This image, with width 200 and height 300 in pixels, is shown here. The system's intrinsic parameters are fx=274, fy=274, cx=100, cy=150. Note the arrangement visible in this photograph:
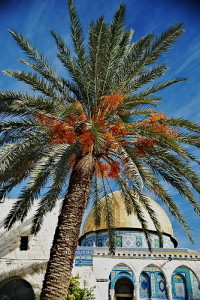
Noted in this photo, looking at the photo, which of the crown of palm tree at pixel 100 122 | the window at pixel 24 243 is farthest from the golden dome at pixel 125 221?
the crown of palm tree at pixel 100 122

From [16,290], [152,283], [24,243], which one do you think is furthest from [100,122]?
[152,283]

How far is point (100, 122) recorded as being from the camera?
596 centimetres

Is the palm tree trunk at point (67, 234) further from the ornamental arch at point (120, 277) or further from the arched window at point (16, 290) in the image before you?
the ornamental arch at point (120, 277)

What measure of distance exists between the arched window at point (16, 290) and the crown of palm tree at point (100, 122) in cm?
321

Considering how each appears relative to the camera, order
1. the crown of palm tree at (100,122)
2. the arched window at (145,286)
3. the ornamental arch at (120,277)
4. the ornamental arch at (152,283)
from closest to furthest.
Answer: the crown of palm tree at (100,122) < the ornamental arch at (152,283) < the arched window at (145,286) < the ornamental arch at (120,277)

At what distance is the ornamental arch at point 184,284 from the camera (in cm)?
1788

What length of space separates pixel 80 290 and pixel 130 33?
8117 millimetres

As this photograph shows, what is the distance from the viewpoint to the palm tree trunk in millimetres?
4809

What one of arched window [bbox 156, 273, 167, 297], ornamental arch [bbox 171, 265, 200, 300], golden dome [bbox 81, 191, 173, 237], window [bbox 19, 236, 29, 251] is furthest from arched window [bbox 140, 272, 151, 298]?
window [bbox 19, 236, 29, 251]

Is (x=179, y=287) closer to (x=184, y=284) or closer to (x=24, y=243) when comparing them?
(x=184, y=284)

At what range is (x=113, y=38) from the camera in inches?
239

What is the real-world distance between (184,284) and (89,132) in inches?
655

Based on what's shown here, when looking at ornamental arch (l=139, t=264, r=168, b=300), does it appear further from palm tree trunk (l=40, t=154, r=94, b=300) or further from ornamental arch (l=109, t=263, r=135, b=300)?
palm tree trunk (l=40, t=154, r=94, b=300)

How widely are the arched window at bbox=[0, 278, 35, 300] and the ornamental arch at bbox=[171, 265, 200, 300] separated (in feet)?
41.8
